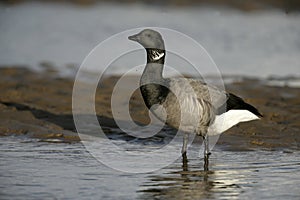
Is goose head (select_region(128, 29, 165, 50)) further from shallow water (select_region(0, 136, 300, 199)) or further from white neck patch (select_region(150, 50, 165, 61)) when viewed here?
shallow water (select_region(0, 136, 300, 199))

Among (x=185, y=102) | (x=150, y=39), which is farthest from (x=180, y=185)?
(x=150, y=39)

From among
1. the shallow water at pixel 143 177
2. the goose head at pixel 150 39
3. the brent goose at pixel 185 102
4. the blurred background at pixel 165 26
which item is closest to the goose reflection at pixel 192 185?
the shallow water at pixel 143 177

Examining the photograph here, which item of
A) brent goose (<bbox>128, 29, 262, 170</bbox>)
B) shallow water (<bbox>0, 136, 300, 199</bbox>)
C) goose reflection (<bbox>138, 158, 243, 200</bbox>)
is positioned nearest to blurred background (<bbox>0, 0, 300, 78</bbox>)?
brent goose (<bbox>128, 29, 262, 170</bbox>)

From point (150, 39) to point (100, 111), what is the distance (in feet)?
10.6

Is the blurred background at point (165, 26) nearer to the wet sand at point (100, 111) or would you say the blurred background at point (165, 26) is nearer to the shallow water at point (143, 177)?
the wet sand at point (100, 111)

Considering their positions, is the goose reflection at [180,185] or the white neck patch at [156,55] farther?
the white neck patch at [156,55]

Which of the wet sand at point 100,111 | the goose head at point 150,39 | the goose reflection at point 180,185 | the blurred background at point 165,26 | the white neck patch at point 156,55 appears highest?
the blurred background at point 165,26

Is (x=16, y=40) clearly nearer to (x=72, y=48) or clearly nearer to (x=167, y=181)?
(x=72, y=48)

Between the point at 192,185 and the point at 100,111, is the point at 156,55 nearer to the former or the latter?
the point at 192,185

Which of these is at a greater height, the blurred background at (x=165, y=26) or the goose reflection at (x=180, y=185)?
the blurred background at (x=165, y=26)

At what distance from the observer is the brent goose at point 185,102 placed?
9.16m

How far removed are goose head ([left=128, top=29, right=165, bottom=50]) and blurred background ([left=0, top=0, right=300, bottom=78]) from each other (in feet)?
24.0

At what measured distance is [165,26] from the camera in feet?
79.0

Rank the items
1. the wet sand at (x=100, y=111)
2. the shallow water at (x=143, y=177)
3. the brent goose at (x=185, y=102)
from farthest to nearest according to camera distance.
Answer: the wet sand at (x=100, y=111) < the brent goose at (x=185, y=102) < the shallow water at (x=143, y=177)
